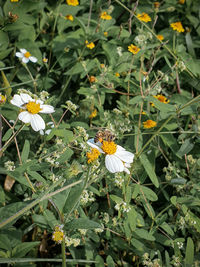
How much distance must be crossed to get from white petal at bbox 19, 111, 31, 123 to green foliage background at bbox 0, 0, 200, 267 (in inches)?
7.1

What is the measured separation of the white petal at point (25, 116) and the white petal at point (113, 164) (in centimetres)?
38

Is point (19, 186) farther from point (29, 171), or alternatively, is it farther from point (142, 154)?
point (142, 154)

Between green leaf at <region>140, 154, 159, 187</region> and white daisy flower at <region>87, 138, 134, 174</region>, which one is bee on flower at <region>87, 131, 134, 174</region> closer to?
white daisy flower at <region>87, 138, 134, 174</region>

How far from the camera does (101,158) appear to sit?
1.29m

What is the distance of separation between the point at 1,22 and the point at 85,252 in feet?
5.96

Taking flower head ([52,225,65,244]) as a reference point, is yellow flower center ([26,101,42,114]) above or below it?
above

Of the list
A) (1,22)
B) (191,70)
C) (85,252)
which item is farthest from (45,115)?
(191,70)

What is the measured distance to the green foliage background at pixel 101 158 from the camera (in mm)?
1524

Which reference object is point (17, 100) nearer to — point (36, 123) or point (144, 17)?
point (36, 123)

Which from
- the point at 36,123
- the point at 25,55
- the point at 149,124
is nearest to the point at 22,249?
the point at 36,123

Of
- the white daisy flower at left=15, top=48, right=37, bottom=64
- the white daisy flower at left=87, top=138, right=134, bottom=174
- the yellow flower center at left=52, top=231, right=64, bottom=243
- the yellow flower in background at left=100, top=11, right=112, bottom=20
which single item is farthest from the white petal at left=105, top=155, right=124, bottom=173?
the yellow flower in background at left=100, top=11, right=112, bottom=20

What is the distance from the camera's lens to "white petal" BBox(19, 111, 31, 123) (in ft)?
4.32

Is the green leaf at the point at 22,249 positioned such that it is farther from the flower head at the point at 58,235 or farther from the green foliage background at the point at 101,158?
A: the flower head at the point at 58,235

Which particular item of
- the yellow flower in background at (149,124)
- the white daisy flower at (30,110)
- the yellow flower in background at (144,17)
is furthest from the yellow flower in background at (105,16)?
the white daisy flower at (30,110)
